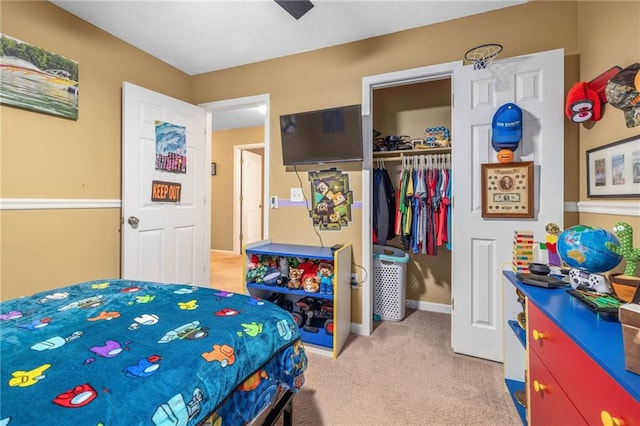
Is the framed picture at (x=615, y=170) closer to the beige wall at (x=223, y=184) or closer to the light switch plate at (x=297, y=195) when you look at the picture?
the light switch plate at (x=297, y=195)

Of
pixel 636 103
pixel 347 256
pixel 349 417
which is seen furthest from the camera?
pixel 347 256

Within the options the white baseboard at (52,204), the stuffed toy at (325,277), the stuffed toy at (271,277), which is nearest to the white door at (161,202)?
the white baseboard at (52,204)

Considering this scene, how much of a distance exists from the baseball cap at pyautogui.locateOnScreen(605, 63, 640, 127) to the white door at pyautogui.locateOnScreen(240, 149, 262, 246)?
5.08 meters

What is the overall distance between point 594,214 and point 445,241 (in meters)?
1.02

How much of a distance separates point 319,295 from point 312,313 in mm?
345

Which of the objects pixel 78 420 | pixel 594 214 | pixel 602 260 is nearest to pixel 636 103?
pixel 594 214

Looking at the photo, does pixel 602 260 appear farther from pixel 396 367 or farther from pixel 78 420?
pixel 78 420

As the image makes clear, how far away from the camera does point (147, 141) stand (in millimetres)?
2520

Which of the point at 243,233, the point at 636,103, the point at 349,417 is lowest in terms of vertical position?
the point at 349,417

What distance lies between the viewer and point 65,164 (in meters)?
2.09

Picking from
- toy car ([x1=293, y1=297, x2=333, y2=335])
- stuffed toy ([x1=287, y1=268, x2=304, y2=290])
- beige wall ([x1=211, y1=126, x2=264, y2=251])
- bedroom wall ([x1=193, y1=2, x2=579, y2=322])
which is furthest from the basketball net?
beige wall ([x1=211, y1=126, x2=264, y2=251])

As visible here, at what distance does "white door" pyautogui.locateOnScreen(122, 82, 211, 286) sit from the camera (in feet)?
7.84

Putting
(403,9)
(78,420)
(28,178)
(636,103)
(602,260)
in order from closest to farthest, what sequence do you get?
(78,420), (602,260), (636,103), (28,178), (403,9)

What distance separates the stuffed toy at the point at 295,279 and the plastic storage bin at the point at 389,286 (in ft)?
2.81
